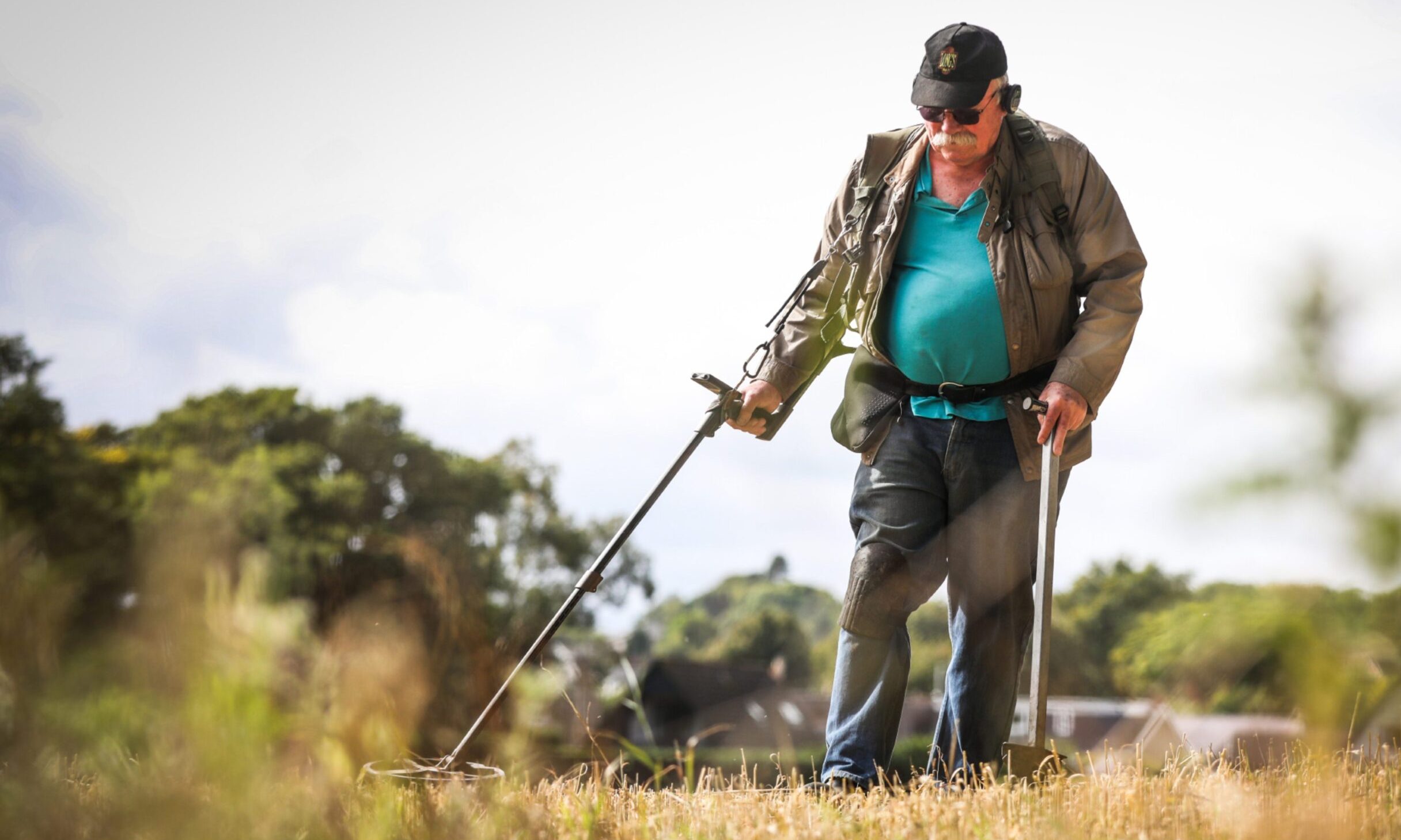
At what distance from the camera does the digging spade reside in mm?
3119

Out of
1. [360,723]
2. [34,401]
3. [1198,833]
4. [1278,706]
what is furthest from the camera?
[34,401]

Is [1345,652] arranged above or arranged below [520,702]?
above

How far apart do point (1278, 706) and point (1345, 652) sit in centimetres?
15

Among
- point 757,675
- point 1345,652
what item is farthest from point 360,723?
point 757,675

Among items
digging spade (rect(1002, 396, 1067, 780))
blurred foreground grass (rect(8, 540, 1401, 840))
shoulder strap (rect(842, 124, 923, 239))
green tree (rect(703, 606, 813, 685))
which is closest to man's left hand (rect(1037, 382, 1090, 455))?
digging spade (rect(1002, 396, 1067, 780))

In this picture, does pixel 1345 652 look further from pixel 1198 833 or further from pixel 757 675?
pixel 757 675

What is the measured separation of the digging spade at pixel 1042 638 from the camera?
123 inches

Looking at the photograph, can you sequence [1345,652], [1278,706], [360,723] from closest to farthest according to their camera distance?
1. [360,723]
2. [1345,652]
3. [1278,706]

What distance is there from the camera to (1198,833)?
229 cm

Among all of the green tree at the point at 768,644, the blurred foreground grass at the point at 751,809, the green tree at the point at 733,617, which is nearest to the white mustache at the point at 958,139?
the blurred foreground grass at the point at 751,809

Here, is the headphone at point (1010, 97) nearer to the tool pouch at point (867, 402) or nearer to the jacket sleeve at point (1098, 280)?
the jacket sleeve at point (1098, 280)

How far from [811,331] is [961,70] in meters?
1.00

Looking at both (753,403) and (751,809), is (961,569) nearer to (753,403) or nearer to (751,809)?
(753,403)

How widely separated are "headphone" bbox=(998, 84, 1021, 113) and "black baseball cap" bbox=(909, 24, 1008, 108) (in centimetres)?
6
